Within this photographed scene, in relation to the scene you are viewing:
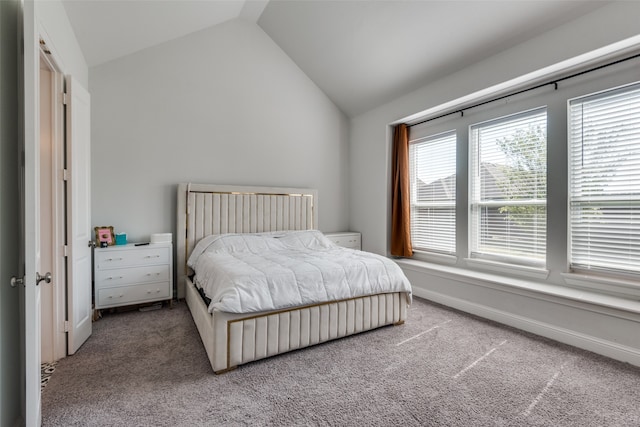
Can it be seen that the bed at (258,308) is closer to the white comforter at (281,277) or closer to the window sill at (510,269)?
the white comforter at (281,277)

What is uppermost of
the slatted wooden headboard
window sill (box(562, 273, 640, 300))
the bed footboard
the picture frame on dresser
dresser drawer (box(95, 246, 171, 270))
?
the slatted wooden headboard

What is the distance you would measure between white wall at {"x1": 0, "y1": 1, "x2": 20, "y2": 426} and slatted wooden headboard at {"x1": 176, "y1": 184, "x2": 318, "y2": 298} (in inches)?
88.2

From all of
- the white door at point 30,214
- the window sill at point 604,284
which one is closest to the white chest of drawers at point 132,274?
the white door at point 30,214

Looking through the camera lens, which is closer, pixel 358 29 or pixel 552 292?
pixel 552 292

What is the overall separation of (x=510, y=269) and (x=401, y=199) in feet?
5.34

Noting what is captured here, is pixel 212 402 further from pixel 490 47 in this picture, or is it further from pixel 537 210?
pixel 490 47

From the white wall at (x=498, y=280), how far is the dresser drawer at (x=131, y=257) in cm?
299

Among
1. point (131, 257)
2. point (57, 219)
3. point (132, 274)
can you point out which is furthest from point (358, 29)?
point (132, 274)

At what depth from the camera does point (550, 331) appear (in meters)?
2.66

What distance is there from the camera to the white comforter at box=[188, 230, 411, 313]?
2164mm

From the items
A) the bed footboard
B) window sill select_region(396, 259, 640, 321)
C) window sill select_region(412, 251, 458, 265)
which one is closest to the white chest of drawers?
the bed footboard

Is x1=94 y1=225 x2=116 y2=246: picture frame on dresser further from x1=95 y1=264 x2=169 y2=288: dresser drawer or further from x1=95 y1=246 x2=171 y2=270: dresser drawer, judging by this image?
x1=95 y1=264 x2=169 y2=288: dresser drawer

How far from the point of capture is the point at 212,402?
1771 millimetres

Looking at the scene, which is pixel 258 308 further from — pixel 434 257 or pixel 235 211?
pixel 434 257
